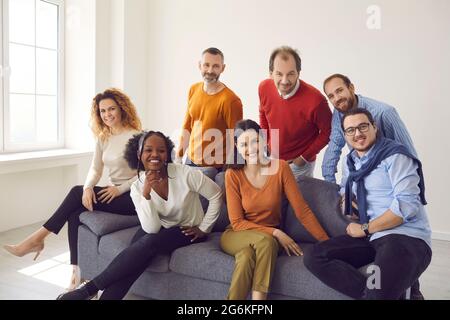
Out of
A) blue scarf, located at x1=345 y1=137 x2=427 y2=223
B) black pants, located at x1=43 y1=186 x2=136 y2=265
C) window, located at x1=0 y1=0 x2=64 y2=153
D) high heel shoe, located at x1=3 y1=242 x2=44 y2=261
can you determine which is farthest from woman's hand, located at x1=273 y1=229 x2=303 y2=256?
window, located at x1=0 y1=0 x2=64 y2=153

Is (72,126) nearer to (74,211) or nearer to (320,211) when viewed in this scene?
(74,211)

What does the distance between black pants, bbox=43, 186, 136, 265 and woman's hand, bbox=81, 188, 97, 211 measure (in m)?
0.03

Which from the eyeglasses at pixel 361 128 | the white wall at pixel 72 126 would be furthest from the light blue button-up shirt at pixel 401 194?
the white wall at pixel 72 126

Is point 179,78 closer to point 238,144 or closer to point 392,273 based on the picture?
point 238,144

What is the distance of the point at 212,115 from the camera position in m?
3.13

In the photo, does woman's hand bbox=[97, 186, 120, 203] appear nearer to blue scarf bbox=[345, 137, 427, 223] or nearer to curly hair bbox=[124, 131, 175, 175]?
curly hair bbox=[124, 131, 175, 175]

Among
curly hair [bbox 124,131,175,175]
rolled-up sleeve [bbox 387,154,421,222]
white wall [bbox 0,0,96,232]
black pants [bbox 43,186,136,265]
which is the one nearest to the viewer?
rolled-up sleeve [bbox 387,154,421,222]

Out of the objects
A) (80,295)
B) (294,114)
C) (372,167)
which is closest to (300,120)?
(294,114)

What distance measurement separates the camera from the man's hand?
2279mm

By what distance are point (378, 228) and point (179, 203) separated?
1.04m

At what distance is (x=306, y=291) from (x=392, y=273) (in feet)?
1.36

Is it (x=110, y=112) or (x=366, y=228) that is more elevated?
(x=110, y=112)
